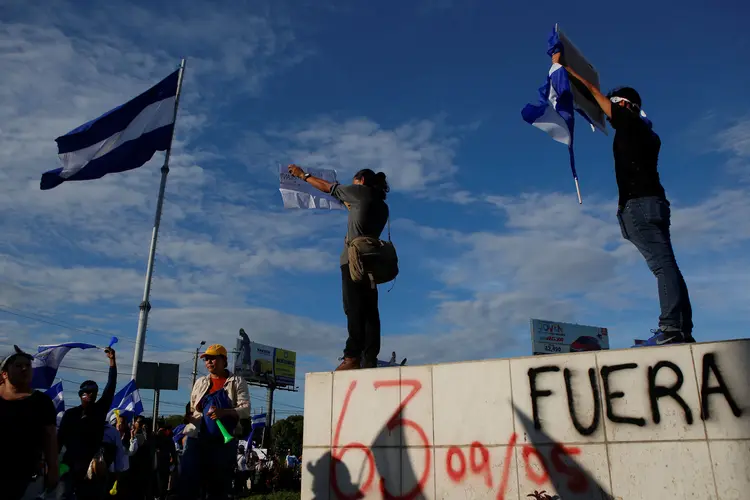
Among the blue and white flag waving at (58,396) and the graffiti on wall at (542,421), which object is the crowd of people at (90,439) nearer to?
the graffiti on wall at (542,421)

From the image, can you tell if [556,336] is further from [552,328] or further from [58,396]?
[58,396]

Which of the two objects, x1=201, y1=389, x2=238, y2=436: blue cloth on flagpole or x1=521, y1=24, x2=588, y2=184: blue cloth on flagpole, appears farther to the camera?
x1=521, y1=24, x2=588, y2=184: blue cloth on flagpole

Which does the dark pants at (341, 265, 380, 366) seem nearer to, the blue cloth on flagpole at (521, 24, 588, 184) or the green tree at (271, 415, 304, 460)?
the blue cloth on flagpole at (521, 24, 588, 184)

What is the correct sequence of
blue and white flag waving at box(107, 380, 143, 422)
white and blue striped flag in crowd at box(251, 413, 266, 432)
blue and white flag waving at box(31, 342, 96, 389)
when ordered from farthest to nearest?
white and blue striped flag in crowd at box(251, 413, 266, 432), blue and white flag waving at box(107, 380, 143, 422), blue and white flag waving at box(31, 342, 96, 389)

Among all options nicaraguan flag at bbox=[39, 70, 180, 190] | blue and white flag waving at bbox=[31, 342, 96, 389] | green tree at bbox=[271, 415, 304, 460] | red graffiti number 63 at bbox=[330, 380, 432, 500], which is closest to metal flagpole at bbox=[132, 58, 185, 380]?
nicaraguan flag at bbox=[39, 70, 180, 190]

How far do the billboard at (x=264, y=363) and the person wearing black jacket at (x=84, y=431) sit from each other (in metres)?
52.6

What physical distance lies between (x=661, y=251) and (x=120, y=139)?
1146 centimetres

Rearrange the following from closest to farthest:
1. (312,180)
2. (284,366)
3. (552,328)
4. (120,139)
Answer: (312,180)
(120,139)
(284,366)
(552,328)

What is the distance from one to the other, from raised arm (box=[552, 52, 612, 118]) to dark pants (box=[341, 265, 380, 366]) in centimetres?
240

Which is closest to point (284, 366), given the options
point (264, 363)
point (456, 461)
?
point (264, 363)

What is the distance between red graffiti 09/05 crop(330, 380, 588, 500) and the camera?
398cm

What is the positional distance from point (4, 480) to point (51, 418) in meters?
0.45

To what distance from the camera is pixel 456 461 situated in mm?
4359

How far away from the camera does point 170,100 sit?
14.1m
